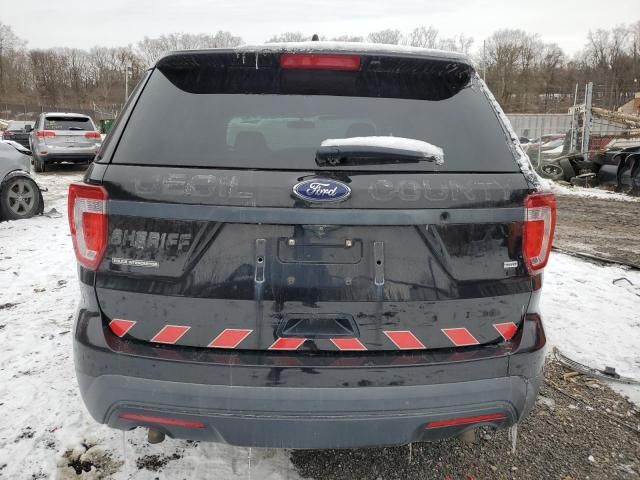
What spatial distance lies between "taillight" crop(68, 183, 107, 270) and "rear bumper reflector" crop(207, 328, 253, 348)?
21.1 inches

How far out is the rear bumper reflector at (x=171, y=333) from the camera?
1.72 m

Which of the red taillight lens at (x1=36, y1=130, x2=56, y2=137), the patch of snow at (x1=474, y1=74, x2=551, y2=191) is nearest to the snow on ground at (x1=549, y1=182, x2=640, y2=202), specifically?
the patch of snow at (x1=474, y1=74, x2=551, y2=191)

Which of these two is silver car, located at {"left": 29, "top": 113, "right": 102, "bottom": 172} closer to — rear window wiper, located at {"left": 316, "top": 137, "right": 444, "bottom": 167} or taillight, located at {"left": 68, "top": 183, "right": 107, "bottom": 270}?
taillight, located at {"left": 68, "top": 183, "right": 107, "bottom": 270}

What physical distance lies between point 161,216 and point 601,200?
1240 cm

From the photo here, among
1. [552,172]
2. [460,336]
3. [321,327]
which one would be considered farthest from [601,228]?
[321,327]

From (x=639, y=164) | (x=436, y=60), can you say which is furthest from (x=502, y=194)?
(x=639, y=164)

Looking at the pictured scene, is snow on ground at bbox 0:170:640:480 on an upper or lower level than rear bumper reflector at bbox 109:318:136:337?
lower

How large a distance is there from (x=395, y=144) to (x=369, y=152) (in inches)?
4.7

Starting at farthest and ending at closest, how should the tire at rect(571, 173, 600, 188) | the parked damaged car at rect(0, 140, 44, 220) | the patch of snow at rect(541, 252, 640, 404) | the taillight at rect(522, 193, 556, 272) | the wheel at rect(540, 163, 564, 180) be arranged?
the wheel at rect(540, 163, 564, 180) → the tire at rect(571, 173, 600, 188) → the parked damaged car at rect(0, 140, 44, 220) → the patch of snow at rect(541, 252, 640, 404) → the taillight at rect(522, 193, 556, 272)

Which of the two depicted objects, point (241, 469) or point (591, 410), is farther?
point (591, 410)

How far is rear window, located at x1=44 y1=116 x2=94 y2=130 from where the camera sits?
14.3 metres

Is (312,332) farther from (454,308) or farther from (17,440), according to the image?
(17,440)

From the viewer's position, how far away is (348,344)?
1.73 metres

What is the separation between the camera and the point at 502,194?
5.79ft
